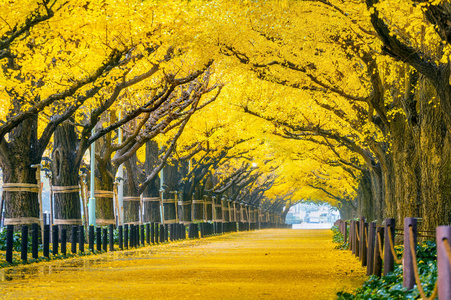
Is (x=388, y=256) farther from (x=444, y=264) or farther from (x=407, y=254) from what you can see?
(x=444, y=264)

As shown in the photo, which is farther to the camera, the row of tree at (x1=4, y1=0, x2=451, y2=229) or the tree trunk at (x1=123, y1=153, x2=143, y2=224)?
the tree trunk at (x1=123, y1=153, x2=143, y2=224)

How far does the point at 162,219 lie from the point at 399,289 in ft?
92.2

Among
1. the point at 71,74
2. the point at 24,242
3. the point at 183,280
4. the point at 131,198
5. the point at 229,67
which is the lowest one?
the point at 183,280

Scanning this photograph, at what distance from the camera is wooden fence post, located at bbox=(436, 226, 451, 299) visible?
576cm

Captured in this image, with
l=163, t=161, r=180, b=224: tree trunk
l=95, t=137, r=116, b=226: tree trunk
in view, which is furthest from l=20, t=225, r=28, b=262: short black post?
l=163, t=161, r=180, b=224: tree trunk

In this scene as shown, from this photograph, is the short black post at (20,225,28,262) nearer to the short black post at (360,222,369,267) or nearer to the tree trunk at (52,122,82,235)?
the tree trunk at (52,122,82,235)

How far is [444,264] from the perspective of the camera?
19.3ft

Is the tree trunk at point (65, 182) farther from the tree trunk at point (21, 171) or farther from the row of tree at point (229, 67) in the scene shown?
the tree trunk at point (21, 171)

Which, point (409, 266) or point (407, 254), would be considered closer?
point (409, 266)

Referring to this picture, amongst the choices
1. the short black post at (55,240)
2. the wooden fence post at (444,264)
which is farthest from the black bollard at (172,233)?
the wooden fence post at (444,264)

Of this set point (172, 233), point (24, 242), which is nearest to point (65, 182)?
point (24, 242)

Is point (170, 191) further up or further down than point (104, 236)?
further up

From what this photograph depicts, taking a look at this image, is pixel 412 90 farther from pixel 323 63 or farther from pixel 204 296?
pixel 204 296

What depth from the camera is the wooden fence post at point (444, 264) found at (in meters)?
5.76
